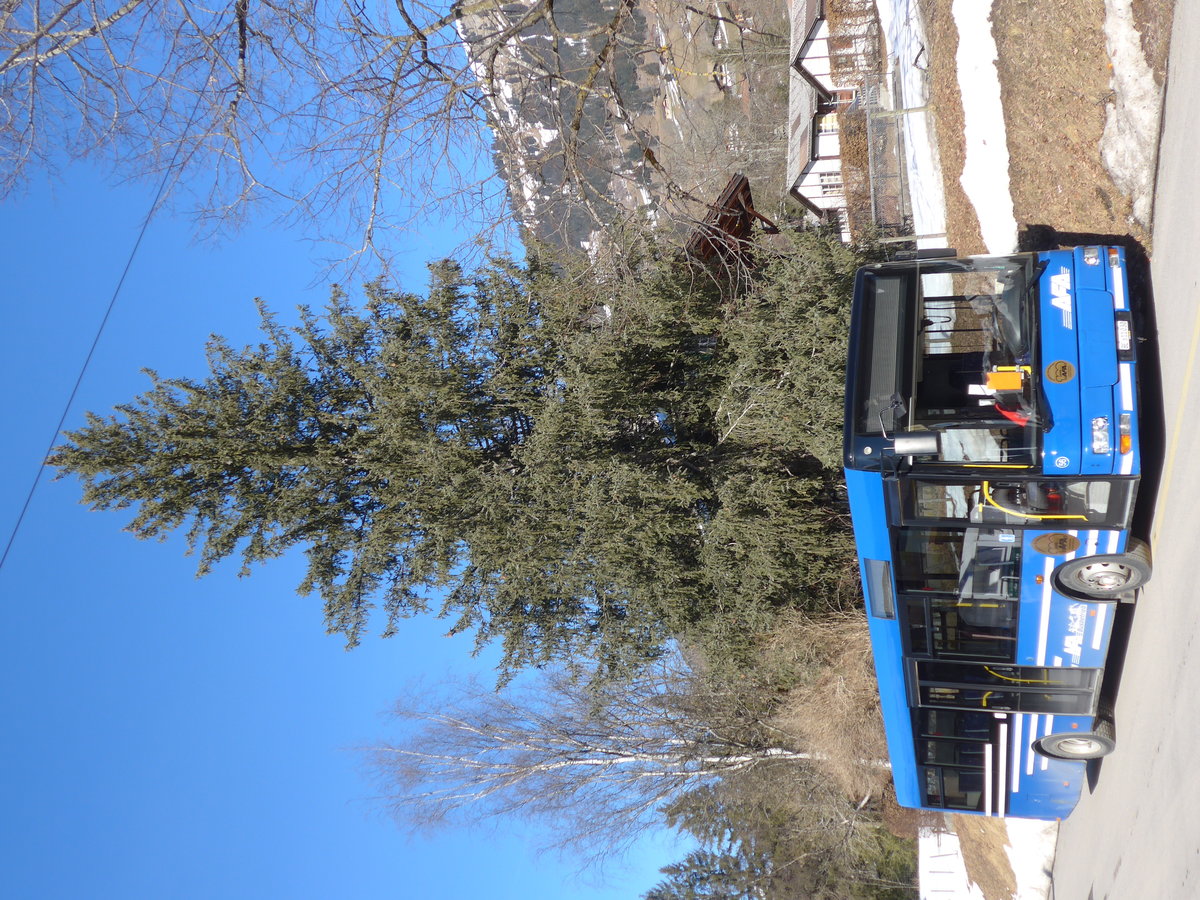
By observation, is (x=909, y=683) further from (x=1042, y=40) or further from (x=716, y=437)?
(x=1042, y=40)

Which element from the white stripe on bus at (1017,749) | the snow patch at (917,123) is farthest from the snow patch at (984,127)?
the white stripe on bus at (1017,749)

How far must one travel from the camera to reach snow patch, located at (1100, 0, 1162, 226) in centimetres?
854

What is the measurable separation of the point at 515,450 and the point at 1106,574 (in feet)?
27.4

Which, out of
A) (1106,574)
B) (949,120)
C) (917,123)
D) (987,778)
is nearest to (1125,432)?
(1106,574)

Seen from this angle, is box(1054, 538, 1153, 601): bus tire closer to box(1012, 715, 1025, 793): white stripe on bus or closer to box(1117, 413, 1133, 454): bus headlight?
box(1117, 413, 1133, 454): bus headlight

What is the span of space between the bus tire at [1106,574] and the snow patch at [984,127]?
463 cm

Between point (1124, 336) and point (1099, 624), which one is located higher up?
point (1124, 336)

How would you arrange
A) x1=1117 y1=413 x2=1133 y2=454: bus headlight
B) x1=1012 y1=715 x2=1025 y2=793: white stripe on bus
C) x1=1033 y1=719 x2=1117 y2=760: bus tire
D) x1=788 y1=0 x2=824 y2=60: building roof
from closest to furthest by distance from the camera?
x1=1117 y1=413 x2=1133 y2=454: bus headlight → x1=1033 y1=719 x2=1117 y2=760: bus tire → x1=1012 y1=715 x2=1025 y2=793: white stripe on bus → x1=788 y1=0 x2=824 y2=60: building roof

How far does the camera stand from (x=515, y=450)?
44.4ft

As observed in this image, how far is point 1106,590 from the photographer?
846 centimetres

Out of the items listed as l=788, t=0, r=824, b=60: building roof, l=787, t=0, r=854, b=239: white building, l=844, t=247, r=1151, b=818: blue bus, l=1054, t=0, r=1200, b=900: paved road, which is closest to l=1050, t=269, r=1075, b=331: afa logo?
l=844, t=247, r=1151, b=818: blue bus

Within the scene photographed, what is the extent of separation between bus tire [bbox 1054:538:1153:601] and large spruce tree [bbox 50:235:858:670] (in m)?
4.38

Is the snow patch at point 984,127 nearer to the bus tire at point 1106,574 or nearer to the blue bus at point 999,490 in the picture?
the blue bus at point 999,490

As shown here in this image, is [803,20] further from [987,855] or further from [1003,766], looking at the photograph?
[987,855]
